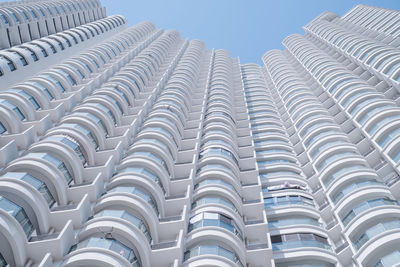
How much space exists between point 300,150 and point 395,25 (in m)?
46.0

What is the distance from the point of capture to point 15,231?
17312 millimetres

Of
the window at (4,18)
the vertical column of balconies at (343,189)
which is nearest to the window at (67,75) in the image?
the window at (4,18)

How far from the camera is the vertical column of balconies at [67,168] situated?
1847cm

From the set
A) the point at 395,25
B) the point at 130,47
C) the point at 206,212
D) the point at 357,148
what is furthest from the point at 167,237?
the point at 395,25

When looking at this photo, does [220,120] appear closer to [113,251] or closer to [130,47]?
[113,251]

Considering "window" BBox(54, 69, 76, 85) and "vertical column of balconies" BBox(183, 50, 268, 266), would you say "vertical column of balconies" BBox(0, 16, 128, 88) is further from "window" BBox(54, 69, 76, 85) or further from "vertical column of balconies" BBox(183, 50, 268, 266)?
"vertical column of balconies" BBox(183, 50, 268, 266)

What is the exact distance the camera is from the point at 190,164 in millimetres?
30828

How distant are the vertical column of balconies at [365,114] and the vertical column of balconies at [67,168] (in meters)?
22.5

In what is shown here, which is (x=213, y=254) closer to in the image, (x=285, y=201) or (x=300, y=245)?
(x=300, y=245)

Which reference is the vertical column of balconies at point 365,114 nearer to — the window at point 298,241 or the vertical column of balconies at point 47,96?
the window at point 298,241

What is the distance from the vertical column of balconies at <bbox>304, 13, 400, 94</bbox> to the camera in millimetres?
42500

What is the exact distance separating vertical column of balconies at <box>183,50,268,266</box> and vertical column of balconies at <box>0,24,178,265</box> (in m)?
7.13

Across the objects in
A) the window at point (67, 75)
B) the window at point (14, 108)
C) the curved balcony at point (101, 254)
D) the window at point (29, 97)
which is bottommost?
the curved balcony at point (101, 254)

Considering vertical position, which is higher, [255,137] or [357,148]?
[255,137]
